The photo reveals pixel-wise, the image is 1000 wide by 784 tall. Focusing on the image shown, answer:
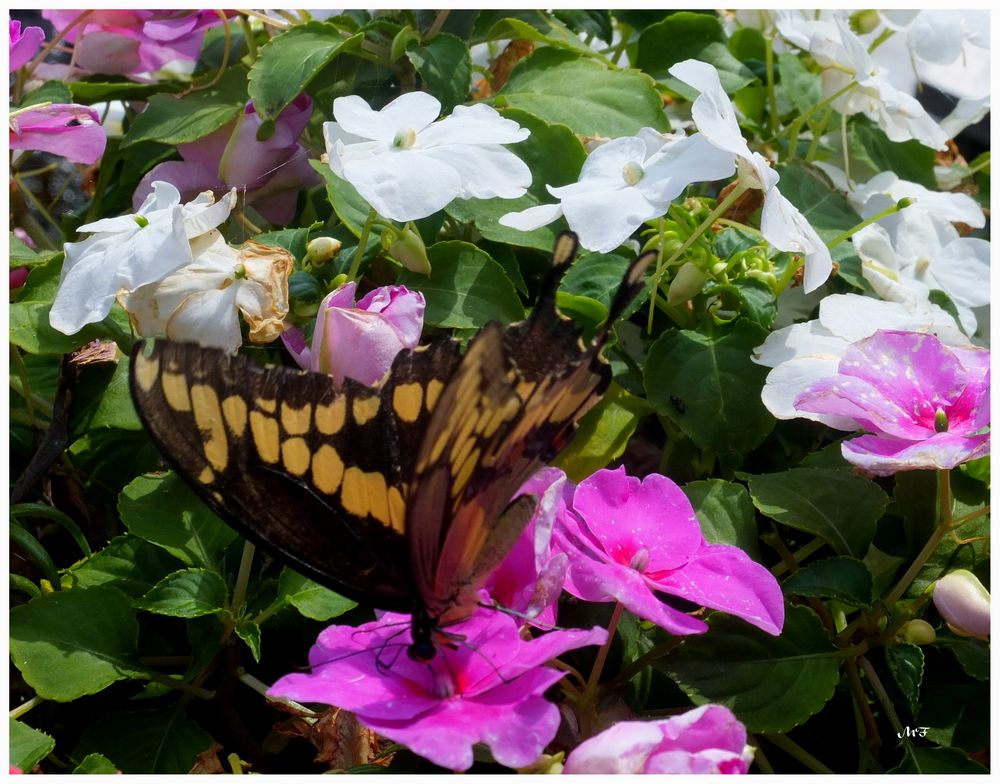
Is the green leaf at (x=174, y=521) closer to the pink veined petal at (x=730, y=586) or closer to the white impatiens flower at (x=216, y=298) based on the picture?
the white impatiens flower at (x=216, y=298)

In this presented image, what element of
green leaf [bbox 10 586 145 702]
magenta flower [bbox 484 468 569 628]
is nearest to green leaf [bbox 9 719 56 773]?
green leaf [bbox 10 586 145 702]

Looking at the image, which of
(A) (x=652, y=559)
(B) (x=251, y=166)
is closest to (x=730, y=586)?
(A) (x=652, y=559)

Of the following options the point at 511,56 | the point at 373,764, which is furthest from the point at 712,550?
the point at 511,56

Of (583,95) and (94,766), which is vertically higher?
(583,95)

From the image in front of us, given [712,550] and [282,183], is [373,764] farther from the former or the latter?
[282,183]

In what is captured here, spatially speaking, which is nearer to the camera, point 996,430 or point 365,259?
point 996,430

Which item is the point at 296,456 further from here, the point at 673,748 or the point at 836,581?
the point at 836,581
